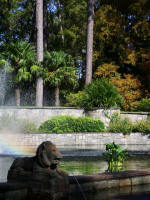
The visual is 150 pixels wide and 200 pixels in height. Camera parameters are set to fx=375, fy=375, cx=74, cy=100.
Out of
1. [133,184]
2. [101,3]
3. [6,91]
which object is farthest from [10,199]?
[101,3]

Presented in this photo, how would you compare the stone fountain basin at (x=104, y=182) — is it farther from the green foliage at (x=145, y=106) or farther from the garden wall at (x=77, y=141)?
the green foliage at (x=145, y=106)

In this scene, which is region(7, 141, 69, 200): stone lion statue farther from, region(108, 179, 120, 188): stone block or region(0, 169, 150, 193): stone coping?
region(108, 179, 120, 188): stone block

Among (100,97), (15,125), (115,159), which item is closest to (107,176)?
(115,159)

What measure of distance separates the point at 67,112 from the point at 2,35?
18.7 metres

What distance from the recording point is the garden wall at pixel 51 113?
819 inches

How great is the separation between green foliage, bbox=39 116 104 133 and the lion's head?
1428 centimetres

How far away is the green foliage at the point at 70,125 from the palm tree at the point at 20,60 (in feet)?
25.7

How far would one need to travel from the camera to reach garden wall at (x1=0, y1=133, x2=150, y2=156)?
17578 mm

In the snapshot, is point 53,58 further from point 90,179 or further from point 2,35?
point 90,179

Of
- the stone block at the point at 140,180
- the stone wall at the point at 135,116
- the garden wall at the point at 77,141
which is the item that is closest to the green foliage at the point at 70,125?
the garden wall at the point at 77,141

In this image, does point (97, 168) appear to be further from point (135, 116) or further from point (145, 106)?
point (145, 106)

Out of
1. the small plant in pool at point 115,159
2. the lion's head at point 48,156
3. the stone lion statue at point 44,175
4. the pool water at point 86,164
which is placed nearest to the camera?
the stone lion statue at point 44,175

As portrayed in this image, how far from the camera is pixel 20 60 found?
27.9 m

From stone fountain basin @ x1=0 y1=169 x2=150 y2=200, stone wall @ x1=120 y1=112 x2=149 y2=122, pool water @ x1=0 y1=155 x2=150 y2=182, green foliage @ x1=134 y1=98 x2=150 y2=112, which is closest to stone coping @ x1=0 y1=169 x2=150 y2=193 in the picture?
stone fountain basin @ x1=0 y1=169 x2=150 y2=200
